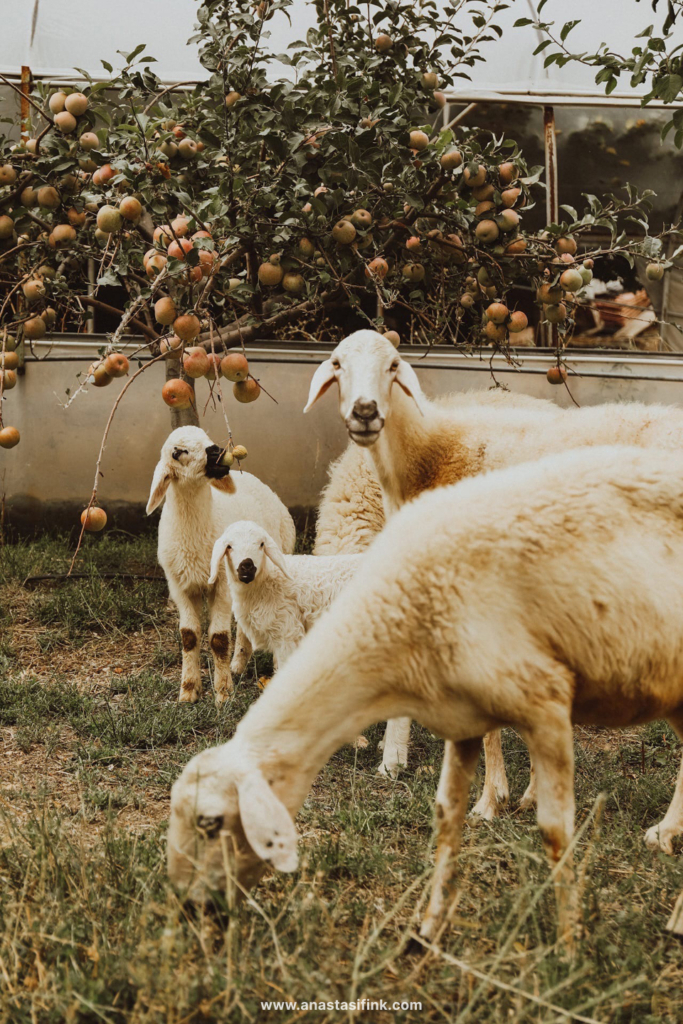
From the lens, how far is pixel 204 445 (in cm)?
466

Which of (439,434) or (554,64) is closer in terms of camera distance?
(439,434)

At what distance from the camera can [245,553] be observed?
4.23 meters

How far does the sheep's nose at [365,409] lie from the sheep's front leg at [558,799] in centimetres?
153

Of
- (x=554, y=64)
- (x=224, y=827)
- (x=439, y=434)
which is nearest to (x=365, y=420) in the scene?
(x=439, y=434)

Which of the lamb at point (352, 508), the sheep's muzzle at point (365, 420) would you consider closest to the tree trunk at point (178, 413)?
the lamb at point (352, 508)

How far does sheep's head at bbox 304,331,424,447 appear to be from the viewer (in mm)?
3572

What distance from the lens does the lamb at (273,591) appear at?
14.1 feet

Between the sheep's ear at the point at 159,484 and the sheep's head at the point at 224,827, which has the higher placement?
the sheep's ear at the point at 159,484

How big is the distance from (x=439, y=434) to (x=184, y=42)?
4.66m

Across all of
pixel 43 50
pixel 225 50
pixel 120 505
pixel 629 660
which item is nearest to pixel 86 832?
pixel 629 660

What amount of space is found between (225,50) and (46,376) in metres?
3.50

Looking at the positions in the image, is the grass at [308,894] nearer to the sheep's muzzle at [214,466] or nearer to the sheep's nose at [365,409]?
the sheep's muzzle at [214,466]

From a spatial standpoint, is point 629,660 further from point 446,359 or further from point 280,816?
point 446,359

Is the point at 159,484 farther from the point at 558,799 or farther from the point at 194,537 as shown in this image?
the point at 558,799
